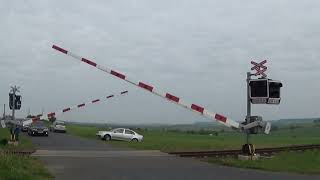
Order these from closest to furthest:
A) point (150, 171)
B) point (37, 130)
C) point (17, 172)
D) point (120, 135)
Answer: point (17, 172) → point (150, 171) → point (120, 135) → point (37, 130)

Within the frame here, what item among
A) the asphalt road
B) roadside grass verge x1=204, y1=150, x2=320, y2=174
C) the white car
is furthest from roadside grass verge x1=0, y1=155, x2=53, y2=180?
the white car

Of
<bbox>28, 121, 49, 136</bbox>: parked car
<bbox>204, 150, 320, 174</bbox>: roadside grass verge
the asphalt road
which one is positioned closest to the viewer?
the asphalt road

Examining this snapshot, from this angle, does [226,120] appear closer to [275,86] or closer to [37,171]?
[275,86]

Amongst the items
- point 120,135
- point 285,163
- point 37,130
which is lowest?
point 285,163

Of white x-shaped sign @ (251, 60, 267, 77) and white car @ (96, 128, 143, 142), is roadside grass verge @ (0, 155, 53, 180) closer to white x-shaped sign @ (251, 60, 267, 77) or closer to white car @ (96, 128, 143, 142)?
white x-shaped sign @ (251, 60, 267, 77)

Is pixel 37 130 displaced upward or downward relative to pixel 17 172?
upward

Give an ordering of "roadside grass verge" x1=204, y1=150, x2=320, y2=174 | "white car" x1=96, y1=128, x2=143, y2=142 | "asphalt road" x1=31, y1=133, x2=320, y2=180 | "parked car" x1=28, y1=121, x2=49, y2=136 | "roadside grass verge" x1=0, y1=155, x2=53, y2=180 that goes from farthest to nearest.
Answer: "parked car" x1=28, y1=121, x2=49, y2=136
"white car" x1=96, y1=128, x2=143, y2=142
"roadside grass verge" x1=204, y1=150, x2=320, y2=174
"asphalt road" x1=31, y1=133, x2=320, y2=180
"roadside grass verge" x1=0, y1=155, x2=53, y2=180

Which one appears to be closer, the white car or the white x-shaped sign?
the white x-shaped sign

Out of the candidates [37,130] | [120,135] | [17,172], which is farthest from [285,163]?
[37,130]

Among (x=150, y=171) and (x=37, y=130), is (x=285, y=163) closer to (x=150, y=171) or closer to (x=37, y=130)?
(x=150, y=171)

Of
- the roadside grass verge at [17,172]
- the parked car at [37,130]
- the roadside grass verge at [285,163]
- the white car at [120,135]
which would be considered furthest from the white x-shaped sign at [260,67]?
the parked car at [37,130]

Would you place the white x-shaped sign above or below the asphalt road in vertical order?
above

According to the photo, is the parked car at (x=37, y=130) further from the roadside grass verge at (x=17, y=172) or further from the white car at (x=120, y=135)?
the roadside grass verge at (x=17, y=172)

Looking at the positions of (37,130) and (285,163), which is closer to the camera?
(285,163)
